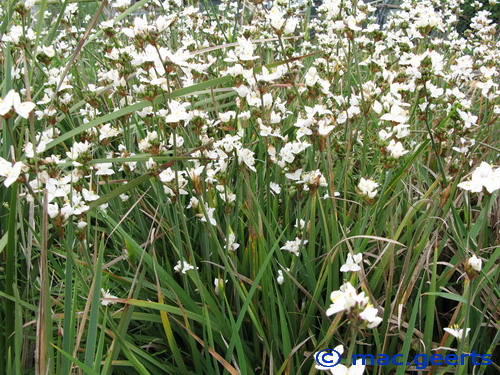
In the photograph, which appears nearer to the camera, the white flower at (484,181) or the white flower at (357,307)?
the white flower at (357,307)

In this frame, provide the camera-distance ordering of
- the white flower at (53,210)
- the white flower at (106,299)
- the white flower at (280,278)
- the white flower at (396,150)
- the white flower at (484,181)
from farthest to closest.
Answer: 1. the white flower at (280,278)
2. the white flower at (396,150)
3. the white flower at (106,299)
4. the white flower at (53,210)
5. the white flower at (484,181)

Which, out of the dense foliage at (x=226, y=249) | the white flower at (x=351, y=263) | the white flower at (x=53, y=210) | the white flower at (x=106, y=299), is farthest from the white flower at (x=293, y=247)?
the white flower at (x=53, y=210)

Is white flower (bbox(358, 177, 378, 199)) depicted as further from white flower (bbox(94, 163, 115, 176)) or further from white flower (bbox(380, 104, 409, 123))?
white flower (bbox(94, 163, 115, 176))

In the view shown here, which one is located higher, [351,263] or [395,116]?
[395,116]

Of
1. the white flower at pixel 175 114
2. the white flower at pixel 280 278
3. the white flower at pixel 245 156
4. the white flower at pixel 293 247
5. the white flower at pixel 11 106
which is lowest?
the white flower at pixel 280 278

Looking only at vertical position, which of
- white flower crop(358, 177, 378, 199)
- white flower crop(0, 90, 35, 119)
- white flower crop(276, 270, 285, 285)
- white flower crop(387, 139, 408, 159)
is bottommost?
white flower crop(276, 270, 285, 285)

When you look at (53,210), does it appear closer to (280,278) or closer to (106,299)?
(106,299)

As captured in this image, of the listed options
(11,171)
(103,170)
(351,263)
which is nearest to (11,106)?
(11,171)

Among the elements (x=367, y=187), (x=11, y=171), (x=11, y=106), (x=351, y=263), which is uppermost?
(x=11, y=106)

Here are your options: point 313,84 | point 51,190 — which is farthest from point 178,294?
point 313,84

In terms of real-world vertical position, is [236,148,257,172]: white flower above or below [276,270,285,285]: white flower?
above

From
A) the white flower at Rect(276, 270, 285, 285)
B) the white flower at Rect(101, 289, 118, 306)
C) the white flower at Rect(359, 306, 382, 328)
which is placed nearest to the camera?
the white flower at Rect(359, 306, 382, 328)

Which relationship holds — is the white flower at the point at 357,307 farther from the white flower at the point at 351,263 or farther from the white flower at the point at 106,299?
the white flower at the point at 106,299

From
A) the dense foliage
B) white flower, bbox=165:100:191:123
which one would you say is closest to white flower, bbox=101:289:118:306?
the dense foliage
